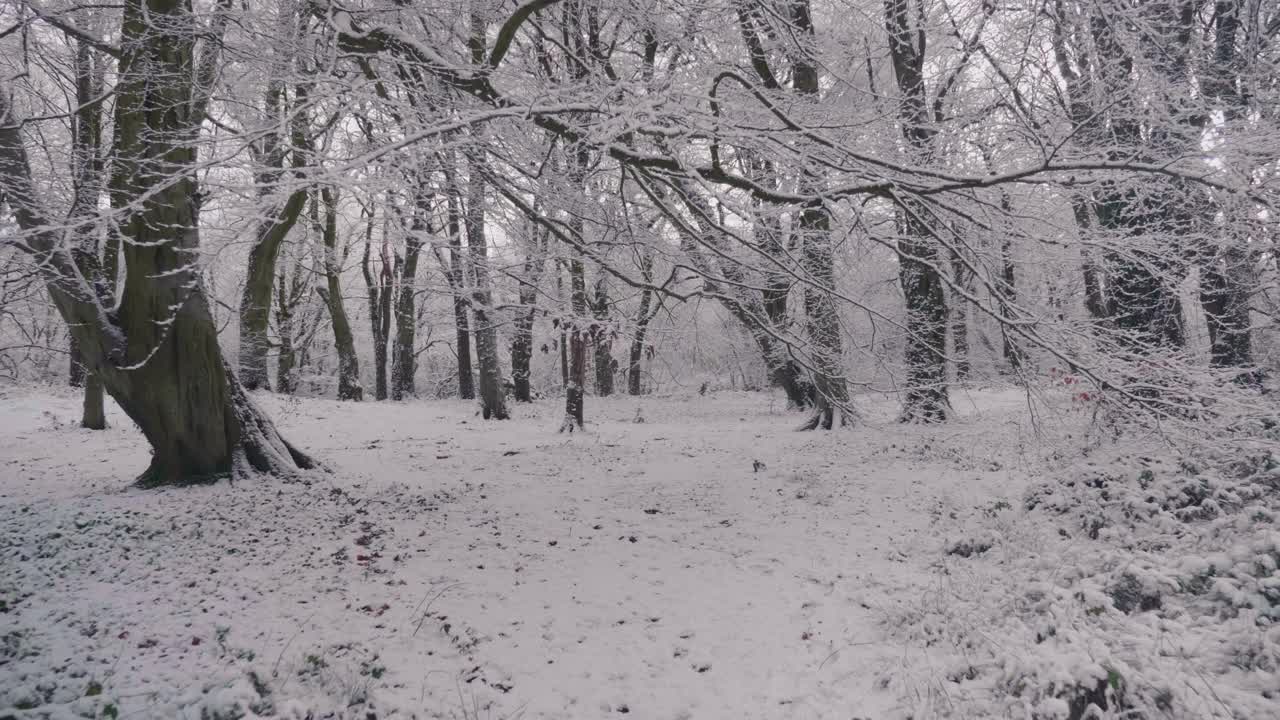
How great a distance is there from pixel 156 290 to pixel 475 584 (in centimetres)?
484

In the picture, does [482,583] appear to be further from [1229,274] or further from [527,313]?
[1229,274]

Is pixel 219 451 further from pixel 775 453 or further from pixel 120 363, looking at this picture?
pixel 775 453

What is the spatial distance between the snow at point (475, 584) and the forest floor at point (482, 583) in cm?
2

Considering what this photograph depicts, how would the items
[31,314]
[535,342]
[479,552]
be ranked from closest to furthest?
[479,552] → [31,314] → [535,342]

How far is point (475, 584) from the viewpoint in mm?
4895

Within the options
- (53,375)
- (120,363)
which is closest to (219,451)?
(120,363)

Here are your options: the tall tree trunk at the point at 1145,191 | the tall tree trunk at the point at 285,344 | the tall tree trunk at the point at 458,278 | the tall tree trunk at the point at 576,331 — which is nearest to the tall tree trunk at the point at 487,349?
the tall tree trunk at the point at 458,278

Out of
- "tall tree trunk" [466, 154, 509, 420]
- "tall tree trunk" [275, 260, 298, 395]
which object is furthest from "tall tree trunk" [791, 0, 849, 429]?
"tall tree trunk" [275, 260, 298, 395]

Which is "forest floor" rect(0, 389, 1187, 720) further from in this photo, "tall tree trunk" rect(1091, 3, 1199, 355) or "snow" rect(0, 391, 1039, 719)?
"tall tree trunk" rect(1091, 3, 1199, 355)

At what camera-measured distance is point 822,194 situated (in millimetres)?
4422

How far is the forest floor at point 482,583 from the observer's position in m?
3.42

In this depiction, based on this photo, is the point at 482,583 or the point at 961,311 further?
the point at 961,311

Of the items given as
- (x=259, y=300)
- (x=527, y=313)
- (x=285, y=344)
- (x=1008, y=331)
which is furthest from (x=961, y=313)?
(x=285, y=344)

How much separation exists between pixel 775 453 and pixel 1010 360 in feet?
17.0
